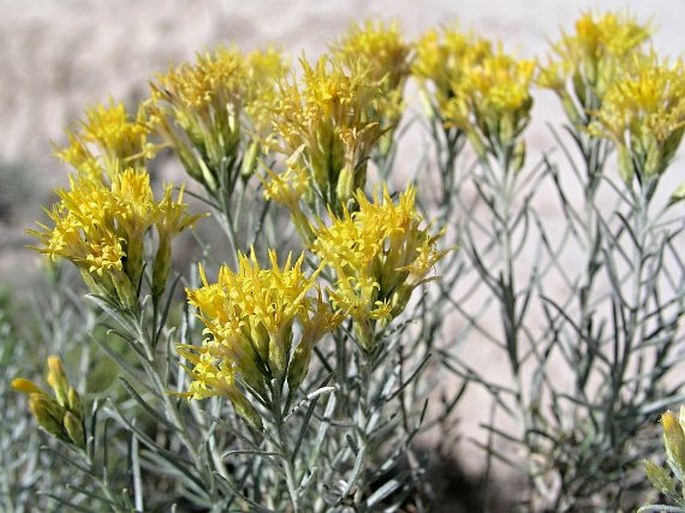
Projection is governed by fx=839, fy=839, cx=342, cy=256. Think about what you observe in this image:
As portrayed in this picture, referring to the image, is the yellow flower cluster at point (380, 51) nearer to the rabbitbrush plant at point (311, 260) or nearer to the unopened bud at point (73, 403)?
the rabbitbrush plant at point (311, 260)

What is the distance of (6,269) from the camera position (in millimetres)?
2365

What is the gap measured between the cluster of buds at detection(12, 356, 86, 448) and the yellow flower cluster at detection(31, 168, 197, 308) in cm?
14

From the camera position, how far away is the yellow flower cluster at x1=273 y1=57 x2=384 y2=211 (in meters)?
0.79

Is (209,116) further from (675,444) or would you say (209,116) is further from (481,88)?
(675,444)

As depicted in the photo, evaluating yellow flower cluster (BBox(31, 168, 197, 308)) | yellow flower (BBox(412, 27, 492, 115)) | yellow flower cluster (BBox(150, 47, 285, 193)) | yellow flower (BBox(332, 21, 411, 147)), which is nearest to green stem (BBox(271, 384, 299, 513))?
yellow flower cluster (BBox(31, 168, 197, 308))

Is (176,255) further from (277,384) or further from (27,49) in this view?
(277,384)

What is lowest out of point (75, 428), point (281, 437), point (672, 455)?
point (672, 455)

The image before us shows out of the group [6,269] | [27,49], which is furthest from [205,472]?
[27,49]

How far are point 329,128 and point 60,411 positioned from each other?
385 millimetres

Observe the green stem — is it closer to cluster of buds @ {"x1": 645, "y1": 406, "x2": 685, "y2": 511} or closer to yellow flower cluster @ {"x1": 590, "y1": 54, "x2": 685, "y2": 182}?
cluster of buds @ {"x1": 645, "y1": 406, "x2": 685, "y2": 511}

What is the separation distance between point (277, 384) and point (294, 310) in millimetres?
63

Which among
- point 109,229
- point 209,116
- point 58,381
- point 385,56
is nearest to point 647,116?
point 385,56

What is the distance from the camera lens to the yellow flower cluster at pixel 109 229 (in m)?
0.73

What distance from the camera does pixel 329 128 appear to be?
2.62 ft
